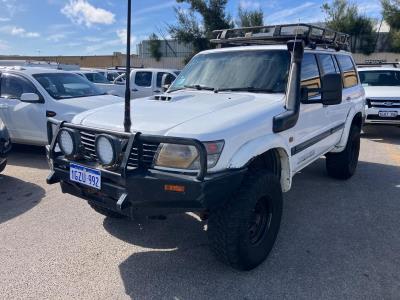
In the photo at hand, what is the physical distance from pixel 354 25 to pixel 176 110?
3341 cm

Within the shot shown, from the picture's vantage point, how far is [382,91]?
→ 980cm

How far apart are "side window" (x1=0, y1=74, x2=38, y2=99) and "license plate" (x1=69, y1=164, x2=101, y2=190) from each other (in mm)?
4392

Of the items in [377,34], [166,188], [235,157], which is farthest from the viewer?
[377,34]

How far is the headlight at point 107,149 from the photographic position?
2.92 meters

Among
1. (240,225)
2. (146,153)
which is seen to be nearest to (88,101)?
(146,153)

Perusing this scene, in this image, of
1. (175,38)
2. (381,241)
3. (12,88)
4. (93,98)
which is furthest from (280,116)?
(175,38)

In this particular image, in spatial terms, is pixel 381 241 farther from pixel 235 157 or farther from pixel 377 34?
pixel 377 34

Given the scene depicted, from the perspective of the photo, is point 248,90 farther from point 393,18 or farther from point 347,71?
point 393,18

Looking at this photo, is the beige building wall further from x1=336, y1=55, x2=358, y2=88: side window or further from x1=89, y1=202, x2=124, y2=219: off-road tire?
x1=89, y1=202, x2=124, y2=219: off-road tire

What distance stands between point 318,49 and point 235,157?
2.48 metres

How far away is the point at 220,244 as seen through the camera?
119 inches

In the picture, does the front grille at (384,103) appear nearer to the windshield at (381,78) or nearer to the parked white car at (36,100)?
the windshield at (381,78)

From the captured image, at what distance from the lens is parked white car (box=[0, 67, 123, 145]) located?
6859mm

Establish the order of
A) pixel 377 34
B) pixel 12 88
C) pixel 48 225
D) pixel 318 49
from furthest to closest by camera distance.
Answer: pixel 377 34 < pixel 12 88 < pixel 318 49 < pixel 48 225
